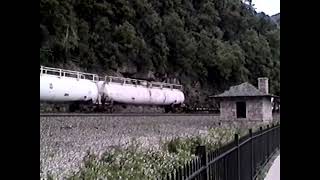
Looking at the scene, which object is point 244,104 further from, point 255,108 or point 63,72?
point 63,72

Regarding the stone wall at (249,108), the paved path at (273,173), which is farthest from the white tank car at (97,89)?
the paved path at (273,173)

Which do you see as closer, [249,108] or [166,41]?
[249,108]

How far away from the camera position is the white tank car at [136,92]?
2206 centimetres

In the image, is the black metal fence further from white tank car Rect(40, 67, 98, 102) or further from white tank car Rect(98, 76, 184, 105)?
white tank car Rect(98, 76, 184, 105)

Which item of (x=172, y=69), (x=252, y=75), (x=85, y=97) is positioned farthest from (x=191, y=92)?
(x=85, y=97)

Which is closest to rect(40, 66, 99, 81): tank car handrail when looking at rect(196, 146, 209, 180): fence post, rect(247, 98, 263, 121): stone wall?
rect(247, 98, 263, 121): stone wall

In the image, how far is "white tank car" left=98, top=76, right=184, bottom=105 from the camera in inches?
869

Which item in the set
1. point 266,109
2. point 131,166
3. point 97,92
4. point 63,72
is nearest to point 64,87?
point 63,72

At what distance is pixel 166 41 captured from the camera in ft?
132

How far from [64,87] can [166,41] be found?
23.3 m

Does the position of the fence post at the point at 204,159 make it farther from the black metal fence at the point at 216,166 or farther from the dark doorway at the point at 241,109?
the dark doorway at the point at 241,109

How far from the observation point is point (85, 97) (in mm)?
20047
